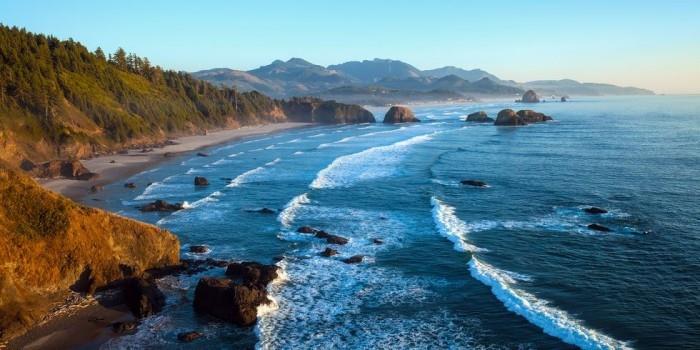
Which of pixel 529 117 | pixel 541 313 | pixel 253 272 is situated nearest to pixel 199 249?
pixel 253 272

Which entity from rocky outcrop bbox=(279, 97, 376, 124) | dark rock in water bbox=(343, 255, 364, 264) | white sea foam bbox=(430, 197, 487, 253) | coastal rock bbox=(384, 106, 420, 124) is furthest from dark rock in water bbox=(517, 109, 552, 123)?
dark rock in water bbox=(343, 255, 364, 264)

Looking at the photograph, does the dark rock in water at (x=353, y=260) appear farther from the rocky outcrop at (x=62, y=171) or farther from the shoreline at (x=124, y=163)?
the rocky outcrop at (x=62, y=171)

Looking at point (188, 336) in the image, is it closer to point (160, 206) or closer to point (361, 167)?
point (160, 206)

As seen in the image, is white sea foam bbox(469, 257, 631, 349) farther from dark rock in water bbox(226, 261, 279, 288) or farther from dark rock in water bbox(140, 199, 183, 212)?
dark rock in water bbox(140, 199, 183, 212)

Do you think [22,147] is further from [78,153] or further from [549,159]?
[549,159]

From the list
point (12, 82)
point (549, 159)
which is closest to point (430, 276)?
point (549, 159)

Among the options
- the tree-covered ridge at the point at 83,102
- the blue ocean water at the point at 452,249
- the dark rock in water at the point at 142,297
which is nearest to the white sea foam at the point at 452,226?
the blue ocean water at the point at 452,249
